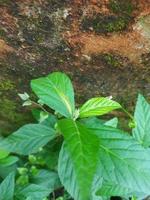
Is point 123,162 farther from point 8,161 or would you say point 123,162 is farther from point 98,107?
point 8,161

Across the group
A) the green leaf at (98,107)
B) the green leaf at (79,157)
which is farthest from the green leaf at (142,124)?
the green leaf at (79,157)

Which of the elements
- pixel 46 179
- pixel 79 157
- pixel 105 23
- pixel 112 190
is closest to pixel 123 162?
pixel 79 157

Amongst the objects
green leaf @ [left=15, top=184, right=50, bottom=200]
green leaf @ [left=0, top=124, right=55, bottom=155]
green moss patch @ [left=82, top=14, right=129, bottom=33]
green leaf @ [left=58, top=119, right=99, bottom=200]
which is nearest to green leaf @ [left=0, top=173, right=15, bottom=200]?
green leaf @ [left=15, top=184, right=50, bottom=200]

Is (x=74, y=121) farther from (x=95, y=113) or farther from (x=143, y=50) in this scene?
(x=143, y=50)

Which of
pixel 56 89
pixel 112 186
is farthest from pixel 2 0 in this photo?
pixel 112 186

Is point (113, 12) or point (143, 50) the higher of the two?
point (113, 12)

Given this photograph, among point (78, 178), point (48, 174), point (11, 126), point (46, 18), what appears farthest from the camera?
point (11, 126)
